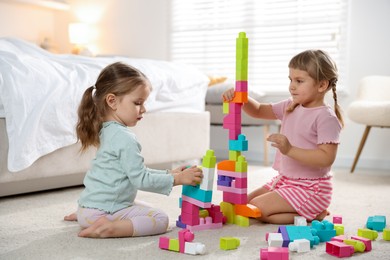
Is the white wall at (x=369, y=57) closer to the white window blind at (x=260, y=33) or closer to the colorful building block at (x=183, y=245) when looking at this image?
the white window blind at (x=260, y=33)

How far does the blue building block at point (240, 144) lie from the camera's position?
1.78 m

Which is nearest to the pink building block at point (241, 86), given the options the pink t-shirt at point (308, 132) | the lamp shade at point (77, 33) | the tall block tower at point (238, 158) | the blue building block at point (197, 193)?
the tall block tower at point (238, 158)

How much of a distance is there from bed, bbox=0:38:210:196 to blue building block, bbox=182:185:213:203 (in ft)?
2.71

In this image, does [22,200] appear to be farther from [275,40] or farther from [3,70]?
[275,40]

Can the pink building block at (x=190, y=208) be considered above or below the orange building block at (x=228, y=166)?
below

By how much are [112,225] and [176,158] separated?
59.1 inches

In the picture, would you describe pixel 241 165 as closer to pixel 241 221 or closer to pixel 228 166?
pixel 228 166

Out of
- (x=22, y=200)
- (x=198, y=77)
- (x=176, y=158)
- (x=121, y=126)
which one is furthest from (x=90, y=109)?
(x=198, y=77)

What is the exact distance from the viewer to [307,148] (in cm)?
188

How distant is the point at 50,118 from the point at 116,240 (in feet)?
3.01

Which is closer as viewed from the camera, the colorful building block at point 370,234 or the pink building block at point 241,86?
the colorful building block at point 370,234

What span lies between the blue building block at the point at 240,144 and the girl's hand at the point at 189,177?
0.19 meters

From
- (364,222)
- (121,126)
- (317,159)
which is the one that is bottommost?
(364,222)

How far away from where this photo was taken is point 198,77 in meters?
3.24
